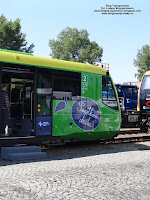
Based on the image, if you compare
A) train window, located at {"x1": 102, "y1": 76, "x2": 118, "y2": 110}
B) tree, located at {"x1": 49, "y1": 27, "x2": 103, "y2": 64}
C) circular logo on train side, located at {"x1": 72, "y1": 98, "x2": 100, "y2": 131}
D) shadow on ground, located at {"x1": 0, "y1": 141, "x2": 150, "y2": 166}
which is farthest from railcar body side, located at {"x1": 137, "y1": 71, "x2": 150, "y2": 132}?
tree, located at {"x1": 49, "y1": 27, "x2": 103, "y2": 64}

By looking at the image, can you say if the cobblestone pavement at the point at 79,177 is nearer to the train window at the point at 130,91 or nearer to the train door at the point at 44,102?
the train door at the point at 44,102

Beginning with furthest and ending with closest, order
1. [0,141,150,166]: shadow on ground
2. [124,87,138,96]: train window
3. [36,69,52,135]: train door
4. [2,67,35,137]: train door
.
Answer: [124,87,138,96]: train window < [2,67,35,137]: train door < [36,69,52,135]: train door < [0,141,150,166]: shadow on ground

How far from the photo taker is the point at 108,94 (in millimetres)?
11547

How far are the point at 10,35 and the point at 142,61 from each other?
142 ft

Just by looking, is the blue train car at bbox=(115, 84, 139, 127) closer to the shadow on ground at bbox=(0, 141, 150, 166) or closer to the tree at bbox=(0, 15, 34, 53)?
the shadow on ground at bbox=(0, 141, 150, 166)

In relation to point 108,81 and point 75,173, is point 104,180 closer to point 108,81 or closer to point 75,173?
point 75,173

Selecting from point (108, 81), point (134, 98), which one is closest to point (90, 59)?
point (134, 98)

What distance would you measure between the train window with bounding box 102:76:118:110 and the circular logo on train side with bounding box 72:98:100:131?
0.61 meters

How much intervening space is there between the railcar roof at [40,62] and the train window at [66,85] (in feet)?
0.69

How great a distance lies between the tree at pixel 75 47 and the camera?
2729 inches

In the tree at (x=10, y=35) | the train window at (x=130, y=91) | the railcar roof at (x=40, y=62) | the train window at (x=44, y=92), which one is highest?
the tree at (x=10, y=35)

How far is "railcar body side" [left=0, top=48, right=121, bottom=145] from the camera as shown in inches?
376

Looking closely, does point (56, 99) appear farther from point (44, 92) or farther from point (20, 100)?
point (20, 100)

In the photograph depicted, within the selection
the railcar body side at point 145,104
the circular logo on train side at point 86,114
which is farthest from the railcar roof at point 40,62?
the railcar body side at point 145,104
